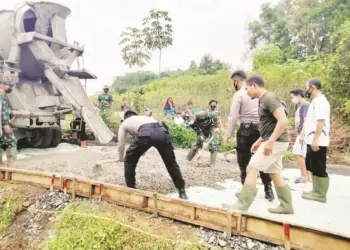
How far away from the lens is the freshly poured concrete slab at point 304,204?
11.0 ft

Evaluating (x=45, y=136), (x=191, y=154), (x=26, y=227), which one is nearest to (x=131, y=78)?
(x=45, y=136)

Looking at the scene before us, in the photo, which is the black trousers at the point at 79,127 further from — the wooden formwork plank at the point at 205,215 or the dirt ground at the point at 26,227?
the dirt ground at the point at 26,227

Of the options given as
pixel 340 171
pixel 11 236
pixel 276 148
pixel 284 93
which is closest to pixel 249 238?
pixel 276 148

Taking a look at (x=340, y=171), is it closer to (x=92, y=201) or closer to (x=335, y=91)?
(x=335, y=91)

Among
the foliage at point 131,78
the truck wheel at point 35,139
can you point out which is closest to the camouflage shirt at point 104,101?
the truck wheel at point 35,139

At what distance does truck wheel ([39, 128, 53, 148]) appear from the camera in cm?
787

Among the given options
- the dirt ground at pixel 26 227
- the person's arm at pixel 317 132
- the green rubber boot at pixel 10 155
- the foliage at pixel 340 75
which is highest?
the foliage at pixel 340 75

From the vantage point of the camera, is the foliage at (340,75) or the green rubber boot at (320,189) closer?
the green rubber boot at (320,189)

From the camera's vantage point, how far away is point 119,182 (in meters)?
4.74

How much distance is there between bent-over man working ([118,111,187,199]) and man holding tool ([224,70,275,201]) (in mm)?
754

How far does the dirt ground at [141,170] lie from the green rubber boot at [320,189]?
1.43 metres

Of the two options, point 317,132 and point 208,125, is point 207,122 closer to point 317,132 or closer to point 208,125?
point 208,125

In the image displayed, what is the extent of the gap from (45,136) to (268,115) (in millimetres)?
6058

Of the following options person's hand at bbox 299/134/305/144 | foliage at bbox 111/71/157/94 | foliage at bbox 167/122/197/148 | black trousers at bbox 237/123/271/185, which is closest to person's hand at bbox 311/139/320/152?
black trousers at bbox 237/123/271/185
